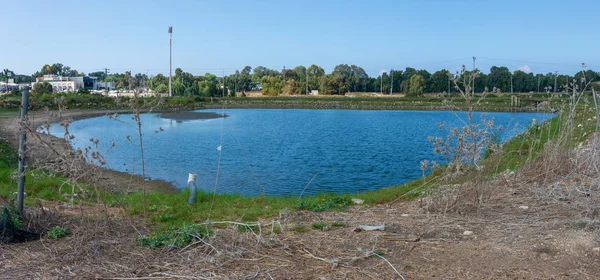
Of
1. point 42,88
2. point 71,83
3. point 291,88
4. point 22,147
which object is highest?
point 71,83

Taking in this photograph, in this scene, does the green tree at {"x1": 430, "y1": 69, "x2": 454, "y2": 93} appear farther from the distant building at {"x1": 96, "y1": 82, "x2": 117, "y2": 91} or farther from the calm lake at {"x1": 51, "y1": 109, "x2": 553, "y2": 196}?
the calm lake at {"x1": 51, "y1": 109, "x2": 553, "y2": 196}

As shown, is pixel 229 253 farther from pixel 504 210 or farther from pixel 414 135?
pixel 414 135

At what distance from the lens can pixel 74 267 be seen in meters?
5.17

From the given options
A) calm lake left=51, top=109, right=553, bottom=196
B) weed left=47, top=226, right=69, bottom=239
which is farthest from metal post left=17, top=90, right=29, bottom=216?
calm lake left=51, top=109, right=553, bottom=196

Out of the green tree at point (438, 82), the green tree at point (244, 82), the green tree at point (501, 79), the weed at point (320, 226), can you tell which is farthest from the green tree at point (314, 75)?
the weed at point (320, 226)

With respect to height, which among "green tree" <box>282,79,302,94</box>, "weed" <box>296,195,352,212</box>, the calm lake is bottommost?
the calm lake

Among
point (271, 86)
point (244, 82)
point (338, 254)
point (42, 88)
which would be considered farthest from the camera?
point (244, 82)

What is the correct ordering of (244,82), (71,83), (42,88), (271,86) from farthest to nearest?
(244,82) < (271,86) < (71,83) < (42,88)

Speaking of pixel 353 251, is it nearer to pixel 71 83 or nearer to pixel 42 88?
pixel 42 88

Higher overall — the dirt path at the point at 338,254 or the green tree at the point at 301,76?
the green tree at the point at 301,76

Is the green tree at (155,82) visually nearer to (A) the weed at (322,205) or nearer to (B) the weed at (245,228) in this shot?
(B) the weed at (245,228)

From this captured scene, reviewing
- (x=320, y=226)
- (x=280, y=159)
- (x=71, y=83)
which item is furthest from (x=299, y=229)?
(x=71, y=83)

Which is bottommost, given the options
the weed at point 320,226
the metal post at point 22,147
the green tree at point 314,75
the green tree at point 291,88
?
the weed at point 320,226

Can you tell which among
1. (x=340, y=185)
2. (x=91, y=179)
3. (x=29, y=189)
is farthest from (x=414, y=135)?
(x=91, y=179)
